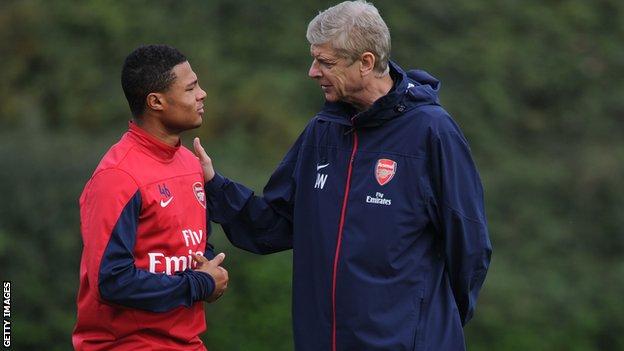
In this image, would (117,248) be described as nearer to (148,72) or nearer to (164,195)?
(164,195)

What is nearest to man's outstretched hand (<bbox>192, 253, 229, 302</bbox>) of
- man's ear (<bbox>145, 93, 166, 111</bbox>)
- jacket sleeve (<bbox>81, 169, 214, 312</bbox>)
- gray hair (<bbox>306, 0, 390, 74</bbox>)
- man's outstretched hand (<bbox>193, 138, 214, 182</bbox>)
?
jacket sleeve (<bbox>81, 169, 214, 312</bbox>)

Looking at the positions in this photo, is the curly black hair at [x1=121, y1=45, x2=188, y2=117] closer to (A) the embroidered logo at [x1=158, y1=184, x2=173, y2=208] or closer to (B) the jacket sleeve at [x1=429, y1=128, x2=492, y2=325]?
(A) the embroidered logo at [x1=158, y1=184, x2=173, y2=208]

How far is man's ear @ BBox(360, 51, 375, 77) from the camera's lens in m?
4.21

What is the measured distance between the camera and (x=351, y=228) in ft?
13.7

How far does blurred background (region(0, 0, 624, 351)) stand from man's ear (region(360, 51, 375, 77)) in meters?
3.60

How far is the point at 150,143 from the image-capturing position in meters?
4.15

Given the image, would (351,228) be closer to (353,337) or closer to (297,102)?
(353,337)

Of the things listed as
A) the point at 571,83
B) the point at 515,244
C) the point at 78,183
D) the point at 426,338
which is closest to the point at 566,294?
the point at 515,244

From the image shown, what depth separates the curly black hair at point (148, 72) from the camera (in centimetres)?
415

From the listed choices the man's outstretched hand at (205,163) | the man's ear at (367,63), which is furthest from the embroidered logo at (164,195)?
the man's ear at (367,63)

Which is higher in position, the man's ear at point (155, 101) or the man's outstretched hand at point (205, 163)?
the man's ear at point (155, 101)

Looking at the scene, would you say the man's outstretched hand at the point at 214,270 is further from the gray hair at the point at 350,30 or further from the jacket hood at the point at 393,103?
the gray hair at the point at 350,30

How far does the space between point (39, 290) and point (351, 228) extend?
12.9 ft

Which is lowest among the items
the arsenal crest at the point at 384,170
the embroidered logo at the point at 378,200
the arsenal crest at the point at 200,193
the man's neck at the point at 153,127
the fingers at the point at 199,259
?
the fingers at the point at 199,259
